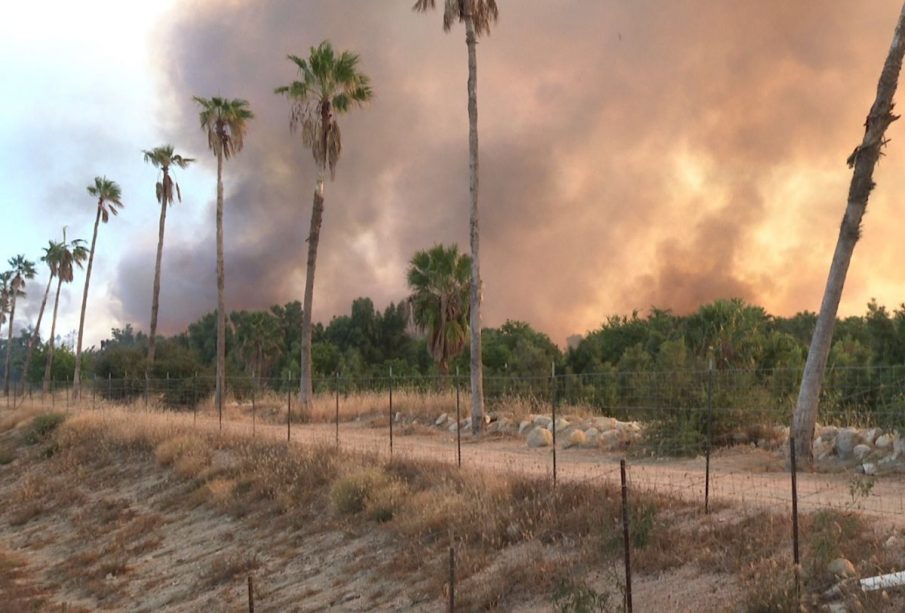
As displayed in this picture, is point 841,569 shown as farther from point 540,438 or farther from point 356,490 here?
point 540,438

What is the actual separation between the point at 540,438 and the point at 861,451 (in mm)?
7614

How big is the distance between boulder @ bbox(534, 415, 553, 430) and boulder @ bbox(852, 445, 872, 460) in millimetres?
8092

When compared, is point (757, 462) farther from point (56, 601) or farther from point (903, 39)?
point (56, 601)

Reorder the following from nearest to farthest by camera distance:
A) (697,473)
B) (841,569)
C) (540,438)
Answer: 1. (841,569)
2. (697,473)
3. (540,438)

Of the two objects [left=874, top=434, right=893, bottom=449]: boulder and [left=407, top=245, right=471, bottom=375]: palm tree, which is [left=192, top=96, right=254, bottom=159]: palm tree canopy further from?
[left=874, top=434, right=893, bottom=449]: boulder

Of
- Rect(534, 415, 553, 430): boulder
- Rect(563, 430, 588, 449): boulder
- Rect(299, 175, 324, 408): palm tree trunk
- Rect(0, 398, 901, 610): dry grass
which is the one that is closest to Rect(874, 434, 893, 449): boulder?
Rect(0, 398, 901, 610): dry grass

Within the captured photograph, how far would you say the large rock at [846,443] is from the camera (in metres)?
15.2

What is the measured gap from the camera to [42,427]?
113 feet

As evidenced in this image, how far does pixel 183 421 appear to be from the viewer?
29.5 metres

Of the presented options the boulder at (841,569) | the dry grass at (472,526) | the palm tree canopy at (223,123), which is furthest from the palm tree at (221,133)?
the boulder at (841,569)

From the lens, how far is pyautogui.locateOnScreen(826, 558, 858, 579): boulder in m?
8.00

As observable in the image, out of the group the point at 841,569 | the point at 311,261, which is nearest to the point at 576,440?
the point at 841,569

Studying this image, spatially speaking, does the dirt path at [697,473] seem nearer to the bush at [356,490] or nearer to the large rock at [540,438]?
the large rock at [540,438]

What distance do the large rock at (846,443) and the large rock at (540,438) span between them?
6.81 meters
